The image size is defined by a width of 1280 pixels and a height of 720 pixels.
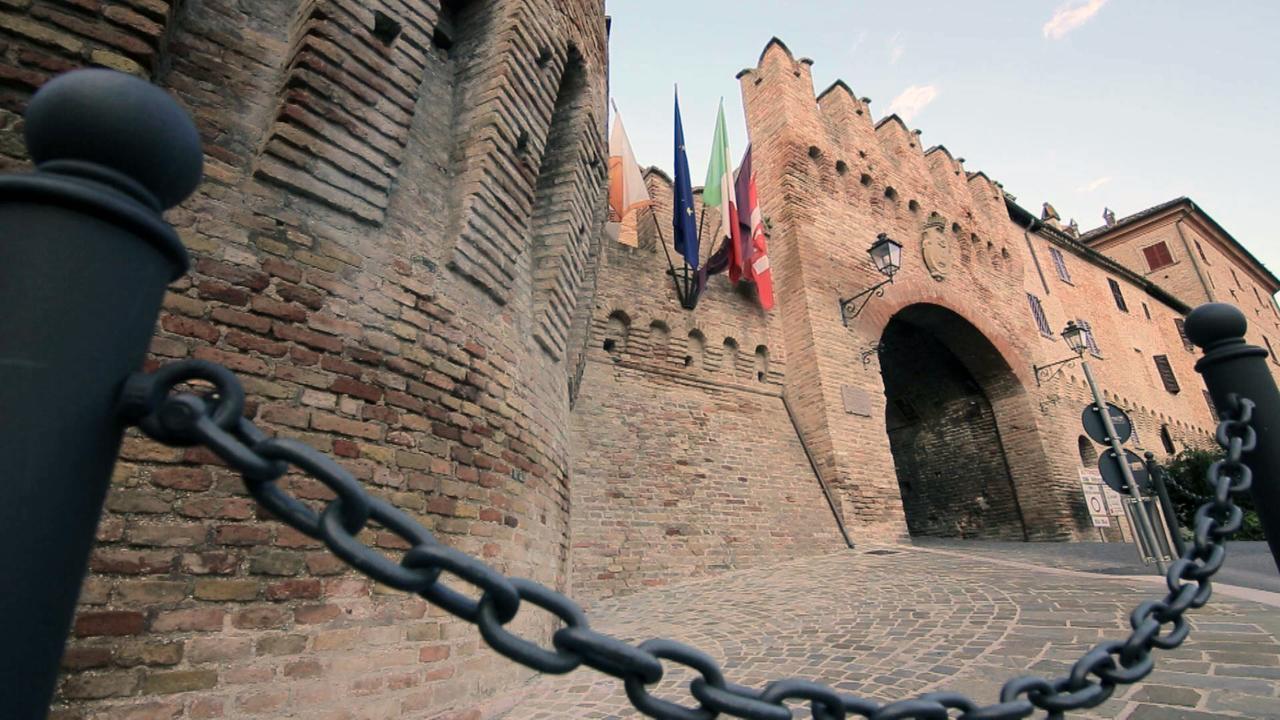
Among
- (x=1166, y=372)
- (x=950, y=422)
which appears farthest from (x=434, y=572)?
(x=1166, y=372)

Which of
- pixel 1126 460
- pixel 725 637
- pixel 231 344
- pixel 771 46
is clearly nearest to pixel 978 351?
pixel 1126 460

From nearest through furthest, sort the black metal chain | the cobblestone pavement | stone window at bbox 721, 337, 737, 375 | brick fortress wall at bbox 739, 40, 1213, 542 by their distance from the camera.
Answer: the black metal chain < the cobblestone pavement < stone window at bbox 721, 337, 737, 375 < brick fortress wall at bbox 739, 40, 1213, 542

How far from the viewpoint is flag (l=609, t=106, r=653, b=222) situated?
1008 centimetres

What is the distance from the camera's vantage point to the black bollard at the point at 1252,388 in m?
1.75

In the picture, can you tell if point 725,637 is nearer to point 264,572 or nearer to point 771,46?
→ point 264,572

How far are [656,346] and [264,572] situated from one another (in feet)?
23.3

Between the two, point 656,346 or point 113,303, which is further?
point 656,346

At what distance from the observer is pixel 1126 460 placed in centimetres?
650

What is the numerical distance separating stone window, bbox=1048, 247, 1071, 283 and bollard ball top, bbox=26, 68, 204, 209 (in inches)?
876

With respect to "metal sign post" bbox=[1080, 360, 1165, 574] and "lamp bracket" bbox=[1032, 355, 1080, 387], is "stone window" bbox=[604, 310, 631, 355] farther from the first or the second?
"lamp bracket" bbox=[1032, 355, 1080, 387]

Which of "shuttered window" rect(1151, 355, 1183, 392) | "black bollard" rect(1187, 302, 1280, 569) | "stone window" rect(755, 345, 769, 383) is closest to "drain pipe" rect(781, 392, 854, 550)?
"stone window" rect(755, 345, 769, 383)

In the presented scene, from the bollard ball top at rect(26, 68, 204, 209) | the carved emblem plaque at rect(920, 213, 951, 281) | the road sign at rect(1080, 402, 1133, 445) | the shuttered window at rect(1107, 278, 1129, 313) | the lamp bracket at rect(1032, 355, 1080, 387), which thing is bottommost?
the bollard ball top at rect(26, 68, 204, 209)

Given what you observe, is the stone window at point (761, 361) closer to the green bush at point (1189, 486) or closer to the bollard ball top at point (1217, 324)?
the bollard ball top at point (1217, 324)

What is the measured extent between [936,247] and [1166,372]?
14.3 m
